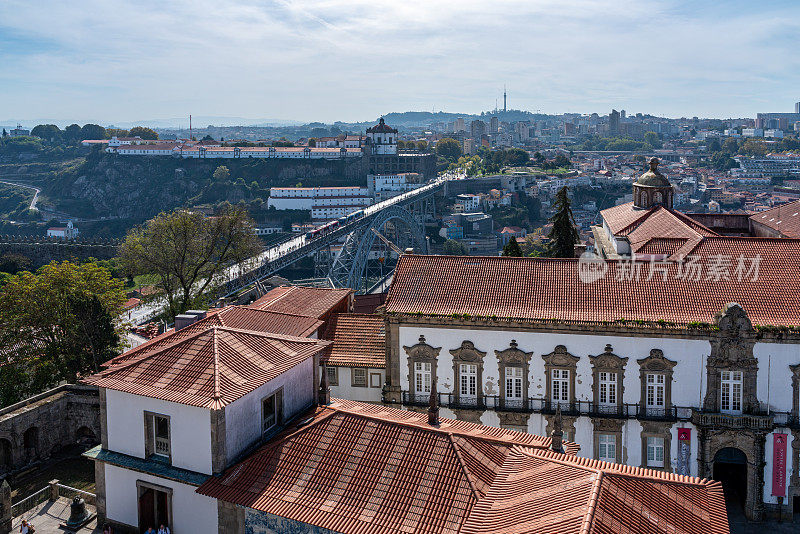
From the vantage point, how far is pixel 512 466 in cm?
1438

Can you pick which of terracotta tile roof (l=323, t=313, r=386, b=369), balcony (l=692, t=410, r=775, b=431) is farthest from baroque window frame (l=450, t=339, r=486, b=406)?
balcony (l=692, t=410, r=775, b=431)

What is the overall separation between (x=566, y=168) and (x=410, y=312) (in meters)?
159

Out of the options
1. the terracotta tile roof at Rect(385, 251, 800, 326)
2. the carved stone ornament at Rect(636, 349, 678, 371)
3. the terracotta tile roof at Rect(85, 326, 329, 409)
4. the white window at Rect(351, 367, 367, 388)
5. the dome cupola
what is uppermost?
the dome cupola

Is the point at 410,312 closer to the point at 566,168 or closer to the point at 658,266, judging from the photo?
the point at 658,266

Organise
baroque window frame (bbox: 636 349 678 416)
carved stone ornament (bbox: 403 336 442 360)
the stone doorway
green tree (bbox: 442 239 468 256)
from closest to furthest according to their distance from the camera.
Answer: the stone doorway
baroque window frame (bbox: 636 349 678 416)
carved stone ornament (bbox: 403 336 442 360)
green tree (bbox: 442 239 468 256)

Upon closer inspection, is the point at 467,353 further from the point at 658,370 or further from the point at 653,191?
the point at 653,191

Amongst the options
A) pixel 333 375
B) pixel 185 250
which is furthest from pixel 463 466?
pixel 185 250

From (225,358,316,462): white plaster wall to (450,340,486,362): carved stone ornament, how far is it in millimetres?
6414

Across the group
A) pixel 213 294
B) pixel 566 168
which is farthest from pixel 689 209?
pixel 213 294

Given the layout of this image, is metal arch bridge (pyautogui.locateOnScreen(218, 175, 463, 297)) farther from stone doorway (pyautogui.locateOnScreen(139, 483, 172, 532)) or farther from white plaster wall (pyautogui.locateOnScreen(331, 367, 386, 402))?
stone doorway (pyautogui.locateOnScreen(139, 483, 172, 532))

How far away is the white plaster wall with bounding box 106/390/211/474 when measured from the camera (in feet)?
52.3

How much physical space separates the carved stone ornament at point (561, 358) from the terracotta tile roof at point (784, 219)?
695 inches

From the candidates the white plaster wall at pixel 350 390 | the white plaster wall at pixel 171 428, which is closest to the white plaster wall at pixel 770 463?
the white plaster wall at pixel 350 390

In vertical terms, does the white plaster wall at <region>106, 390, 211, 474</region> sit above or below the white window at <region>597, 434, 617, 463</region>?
above
